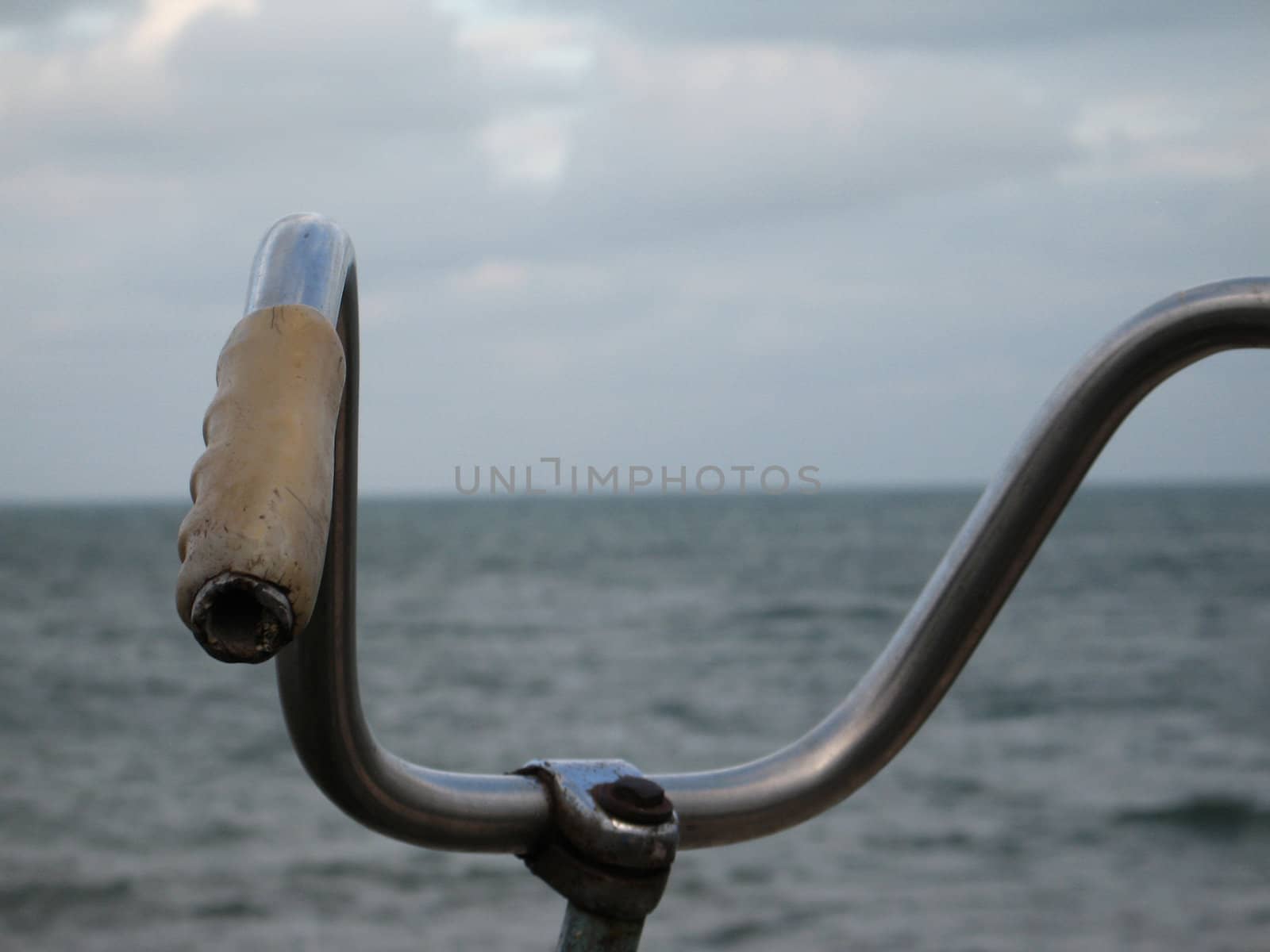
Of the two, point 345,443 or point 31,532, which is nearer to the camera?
point 345,443

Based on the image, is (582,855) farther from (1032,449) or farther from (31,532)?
(31,532)

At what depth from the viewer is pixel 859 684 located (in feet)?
3.53

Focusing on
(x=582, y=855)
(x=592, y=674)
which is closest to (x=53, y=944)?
(x=582, y=855)

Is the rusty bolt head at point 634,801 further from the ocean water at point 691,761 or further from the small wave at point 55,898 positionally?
the small wave at point 55,898

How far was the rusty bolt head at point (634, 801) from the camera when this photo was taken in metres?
0.89

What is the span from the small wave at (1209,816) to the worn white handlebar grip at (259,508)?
1440 centimetres

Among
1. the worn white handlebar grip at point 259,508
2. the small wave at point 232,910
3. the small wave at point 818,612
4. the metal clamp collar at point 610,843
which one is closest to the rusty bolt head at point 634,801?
the metal clamp collar at point 610,843

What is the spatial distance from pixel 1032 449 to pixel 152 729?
20.8 metres

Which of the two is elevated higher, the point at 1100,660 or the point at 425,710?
the point at 1100,660

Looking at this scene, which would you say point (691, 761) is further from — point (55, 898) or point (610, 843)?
point (610, 843)

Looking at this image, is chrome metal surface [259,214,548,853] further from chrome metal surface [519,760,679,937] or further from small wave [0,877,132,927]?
small wave [0,877,132,927]

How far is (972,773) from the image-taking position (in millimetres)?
15984

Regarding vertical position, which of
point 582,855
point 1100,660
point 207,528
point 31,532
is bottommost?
point 31,532

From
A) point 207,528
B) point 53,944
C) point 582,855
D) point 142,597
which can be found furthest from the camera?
point 142,597
